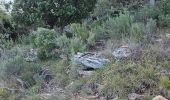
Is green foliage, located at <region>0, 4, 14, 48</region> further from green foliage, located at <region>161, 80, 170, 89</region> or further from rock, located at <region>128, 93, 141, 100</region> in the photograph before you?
green foliage, located at <region>161, 80, 170, 89</region>

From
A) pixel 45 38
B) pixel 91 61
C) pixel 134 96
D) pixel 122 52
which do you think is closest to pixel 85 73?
pixel 91 61

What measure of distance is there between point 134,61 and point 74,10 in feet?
10.8

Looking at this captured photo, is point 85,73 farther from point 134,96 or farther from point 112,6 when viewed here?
point 112,6

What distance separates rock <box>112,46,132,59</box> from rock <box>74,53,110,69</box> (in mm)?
225

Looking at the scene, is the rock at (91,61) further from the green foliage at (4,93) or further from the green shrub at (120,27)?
the green foliage at (4,93)

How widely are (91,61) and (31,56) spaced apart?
1.64 m

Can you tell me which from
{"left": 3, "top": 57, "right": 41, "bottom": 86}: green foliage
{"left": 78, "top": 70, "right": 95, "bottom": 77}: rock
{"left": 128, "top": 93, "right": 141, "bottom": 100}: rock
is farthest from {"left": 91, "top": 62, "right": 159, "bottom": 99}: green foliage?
{"left": 3, "top": 57, "right": 41, "bottom": 86}: green foliage

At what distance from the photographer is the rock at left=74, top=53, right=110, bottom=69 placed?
6.77 m

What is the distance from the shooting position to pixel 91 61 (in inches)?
271

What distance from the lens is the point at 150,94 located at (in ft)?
19.3

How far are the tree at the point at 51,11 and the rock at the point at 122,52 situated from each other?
2730 mm

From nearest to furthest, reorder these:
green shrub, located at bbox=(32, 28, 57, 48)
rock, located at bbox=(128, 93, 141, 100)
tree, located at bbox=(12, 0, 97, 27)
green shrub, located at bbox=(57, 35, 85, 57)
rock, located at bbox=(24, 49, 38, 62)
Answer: rock, located at bbox=(128, 93, 141, 100) < green shrub, located at bbox=(57, 35, 85, 57) < rock, located at bbox=(24, 49, 38, 62) < green shrub, located at bbox=(32, 28, 57, 48) < tree, located at bbox=(12, 0, 97, 27)

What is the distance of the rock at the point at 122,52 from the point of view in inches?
265

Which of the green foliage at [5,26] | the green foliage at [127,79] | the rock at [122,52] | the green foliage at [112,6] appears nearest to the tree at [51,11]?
Result: the green foliage at [112,6]
